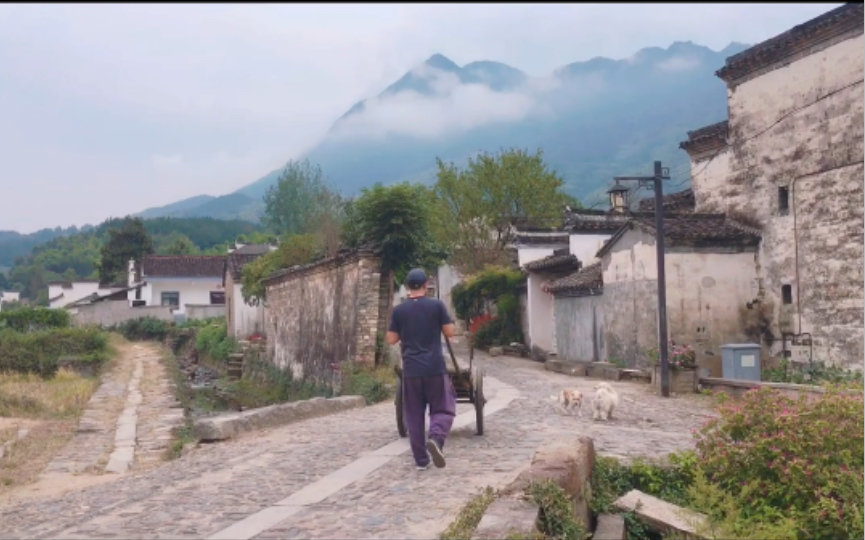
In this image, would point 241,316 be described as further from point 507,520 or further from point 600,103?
point 600,103

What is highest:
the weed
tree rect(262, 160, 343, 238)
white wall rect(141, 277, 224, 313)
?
tree rect(262, 160, 343, 238)

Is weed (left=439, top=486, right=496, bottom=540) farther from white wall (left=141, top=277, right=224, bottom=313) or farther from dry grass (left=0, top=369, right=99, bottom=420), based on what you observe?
white wall (left=141, top=277, right=224, bottom=313)

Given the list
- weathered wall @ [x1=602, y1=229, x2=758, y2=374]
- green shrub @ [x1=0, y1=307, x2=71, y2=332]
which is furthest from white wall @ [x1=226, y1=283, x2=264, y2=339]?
weathered wall @ [x1=602, y1=229, x2=758, y2=374]

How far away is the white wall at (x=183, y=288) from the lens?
5675cm

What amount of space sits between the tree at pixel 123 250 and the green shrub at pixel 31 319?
31944 mm

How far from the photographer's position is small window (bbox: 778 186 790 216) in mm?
18211

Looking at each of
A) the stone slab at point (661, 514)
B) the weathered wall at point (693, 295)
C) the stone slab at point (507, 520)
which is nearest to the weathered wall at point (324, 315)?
the weathered wall at point (693, 295)

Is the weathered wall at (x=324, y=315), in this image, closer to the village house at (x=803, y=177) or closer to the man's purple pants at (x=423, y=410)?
the village house at (x=803, y=177)

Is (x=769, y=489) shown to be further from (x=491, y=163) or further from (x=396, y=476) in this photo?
(x=491, y=163)

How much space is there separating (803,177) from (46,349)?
2375 cm

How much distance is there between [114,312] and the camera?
5400 cm

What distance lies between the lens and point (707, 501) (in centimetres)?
652

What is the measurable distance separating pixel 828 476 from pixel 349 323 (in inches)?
495

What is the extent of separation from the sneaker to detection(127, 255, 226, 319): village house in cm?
5094
